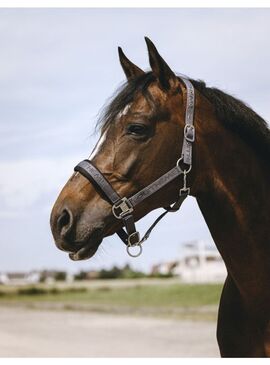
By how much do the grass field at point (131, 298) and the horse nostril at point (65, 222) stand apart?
14.6 m

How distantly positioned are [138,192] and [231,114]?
28.1 inches

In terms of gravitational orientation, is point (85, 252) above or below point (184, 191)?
below

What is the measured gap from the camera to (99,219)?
305 cm

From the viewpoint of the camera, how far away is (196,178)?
10.7ft

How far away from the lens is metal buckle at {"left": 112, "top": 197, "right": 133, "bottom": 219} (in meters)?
3.07

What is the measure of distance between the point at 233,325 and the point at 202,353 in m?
7.58

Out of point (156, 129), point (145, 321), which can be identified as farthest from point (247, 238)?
point (145, 321)

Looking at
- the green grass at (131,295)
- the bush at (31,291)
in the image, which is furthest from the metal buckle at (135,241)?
the bush at (31,291)

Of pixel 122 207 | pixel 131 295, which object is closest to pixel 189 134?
pixel 122 207

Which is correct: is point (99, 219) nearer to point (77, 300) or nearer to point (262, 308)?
point (262, 308)

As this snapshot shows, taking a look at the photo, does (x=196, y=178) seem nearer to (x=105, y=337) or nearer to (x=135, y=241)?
(x=135, y=241)

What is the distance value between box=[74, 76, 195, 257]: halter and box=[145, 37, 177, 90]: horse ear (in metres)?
0.12

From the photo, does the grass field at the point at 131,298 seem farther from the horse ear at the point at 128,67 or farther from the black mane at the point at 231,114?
the horse ear at the point at 128,67

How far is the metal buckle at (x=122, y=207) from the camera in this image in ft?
10.1
